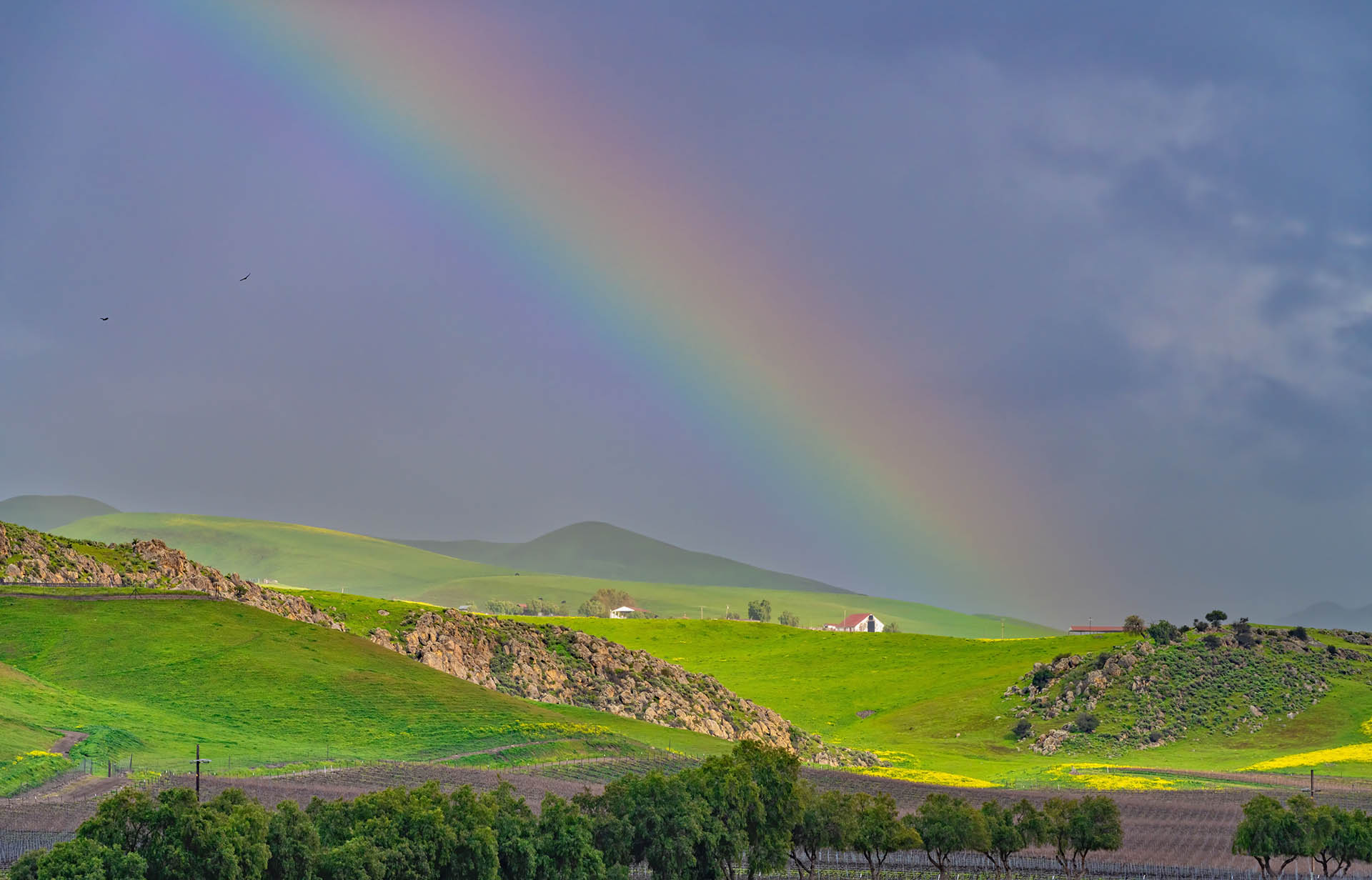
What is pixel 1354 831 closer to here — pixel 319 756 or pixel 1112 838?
pixel 1112 838

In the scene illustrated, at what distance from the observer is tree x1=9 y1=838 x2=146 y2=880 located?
5706 centimetres

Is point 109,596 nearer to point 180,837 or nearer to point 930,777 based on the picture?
point 930,777

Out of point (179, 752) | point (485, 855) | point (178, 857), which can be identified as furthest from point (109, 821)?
point (179, 752)

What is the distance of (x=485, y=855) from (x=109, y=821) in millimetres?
18756

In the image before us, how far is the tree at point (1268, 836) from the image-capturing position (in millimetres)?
88688

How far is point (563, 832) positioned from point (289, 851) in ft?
51.3

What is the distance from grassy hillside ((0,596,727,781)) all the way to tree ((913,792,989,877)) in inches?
2039

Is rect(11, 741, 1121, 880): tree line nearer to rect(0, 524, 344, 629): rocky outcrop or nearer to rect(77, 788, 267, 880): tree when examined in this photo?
rect(77, 788, 267, 880): tree

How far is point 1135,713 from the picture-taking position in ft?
600

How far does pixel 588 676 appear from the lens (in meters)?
174

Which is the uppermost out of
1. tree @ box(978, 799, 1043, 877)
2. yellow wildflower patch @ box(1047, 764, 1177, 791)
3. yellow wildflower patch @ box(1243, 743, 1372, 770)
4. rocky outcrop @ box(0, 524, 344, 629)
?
rocky outcrop @ box(0, 524, 344, 629)

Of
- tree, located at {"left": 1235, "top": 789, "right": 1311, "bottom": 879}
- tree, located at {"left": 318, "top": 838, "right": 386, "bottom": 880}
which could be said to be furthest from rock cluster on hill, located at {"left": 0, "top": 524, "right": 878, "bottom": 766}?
tree, located at {"left": 318, "top": 838, "right": 386, "bottom": 880}

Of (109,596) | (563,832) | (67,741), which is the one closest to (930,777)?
(563,832)

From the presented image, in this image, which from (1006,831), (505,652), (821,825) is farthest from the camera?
(505,652)
